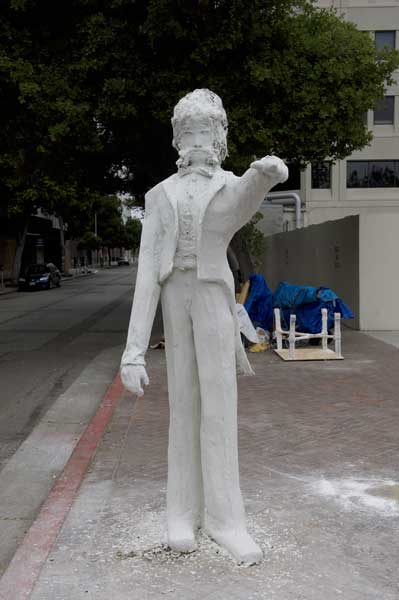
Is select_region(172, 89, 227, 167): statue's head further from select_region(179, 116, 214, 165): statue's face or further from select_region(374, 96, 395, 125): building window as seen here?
select_region(374, 96, 395, 125): building window

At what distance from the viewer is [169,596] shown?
3311 millimetres

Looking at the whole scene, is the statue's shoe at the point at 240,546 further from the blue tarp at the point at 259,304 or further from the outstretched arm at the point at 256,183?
the blue tarp at the point at 259,304

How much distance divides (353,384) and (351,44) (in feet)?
20.8

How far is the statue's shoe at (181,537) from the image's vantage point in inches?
147

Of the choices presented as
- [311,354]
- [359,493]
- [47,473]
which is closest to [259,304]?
[311,354]

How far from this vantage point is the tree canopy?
402 inches

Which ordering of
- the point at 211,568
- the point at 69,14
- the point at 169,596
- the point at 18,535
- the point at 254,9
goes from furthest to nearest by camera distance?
1. the point at 69,14
2. the point at 254,9
3. the point at 18,535
4. the point at 211,568
5. the point at 169,596

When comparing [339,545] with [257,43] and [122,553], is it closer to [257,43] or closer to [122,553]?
[122,553]

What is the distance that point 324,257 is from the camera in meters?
17.0

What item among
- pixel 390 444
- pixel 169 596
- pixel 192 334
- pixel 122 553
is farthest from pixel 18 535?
pixel 390 444

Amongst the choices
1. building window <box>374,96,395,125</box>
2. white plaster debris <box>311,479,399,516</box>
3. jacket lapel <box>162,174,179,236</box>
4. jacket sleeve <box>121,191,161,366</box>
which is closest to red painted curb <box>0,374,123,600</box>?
jacket sleeve <box>121,191,161,366</box>

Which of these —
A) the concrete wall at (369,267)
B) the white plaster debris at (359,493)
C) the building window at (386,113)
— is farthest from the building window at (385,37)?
the white plaster debris at (359,493)

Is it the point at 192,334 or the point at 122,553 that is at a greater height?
the point at 192,334

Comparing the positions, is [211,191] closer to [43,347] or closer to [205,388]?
[205,388]
